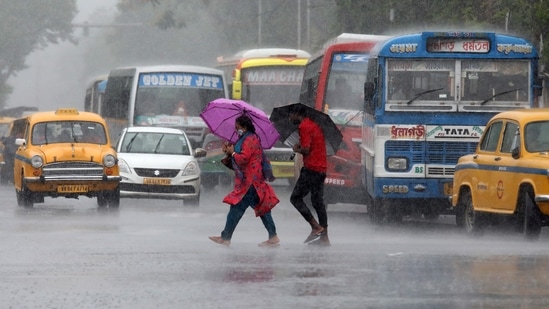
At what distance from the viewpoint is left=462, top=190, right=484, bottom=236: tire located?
69.1ft

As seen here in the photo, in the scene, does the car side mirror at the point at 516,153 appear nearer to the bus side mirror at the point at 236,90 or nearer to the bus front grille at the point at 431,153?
the bus front grille at the point at 431,153

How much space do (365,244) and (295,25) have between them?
60570mm

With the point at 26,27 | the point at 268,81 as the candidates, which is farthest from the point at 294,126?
the point at 26,27

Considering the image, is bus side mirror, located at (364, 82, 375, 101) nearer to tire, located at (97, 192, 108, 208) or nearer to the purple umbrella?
the purple umbrella

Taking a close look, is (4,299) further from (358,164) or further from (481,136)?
(358,164)

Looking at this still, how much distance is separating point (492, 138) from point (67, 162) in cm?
959

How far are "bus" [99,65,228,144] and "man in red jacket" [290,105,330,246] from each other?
20729mm

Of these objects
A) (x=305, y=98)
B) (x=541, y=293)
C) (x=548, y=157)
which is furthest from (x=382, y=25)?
(x=541, y=293)

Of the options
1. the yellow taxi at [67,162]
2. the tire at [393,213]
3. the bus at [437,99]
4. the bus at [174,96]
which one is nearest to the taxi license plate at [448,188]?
the bus at [437,99]

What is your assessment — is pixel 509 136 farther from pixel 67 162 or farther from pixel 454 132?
pixel 67 162

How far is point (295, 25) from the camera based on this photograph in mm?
79375

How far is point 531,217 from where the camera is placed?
19203 millimetres

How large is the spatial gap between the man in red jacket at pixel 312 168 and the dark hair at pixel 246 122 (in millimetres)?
781

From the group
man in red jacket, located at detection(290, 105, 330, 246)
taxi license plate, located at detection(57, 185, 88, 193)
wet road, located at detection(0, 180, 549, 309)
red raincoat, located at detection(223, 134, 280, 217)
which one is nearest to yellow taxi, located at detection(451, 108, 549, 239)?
wet road, located at detection(0, 180, 549, 309)
